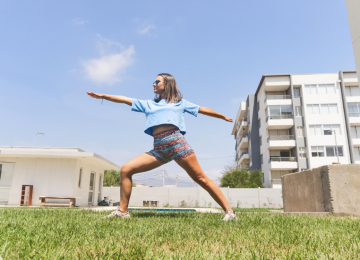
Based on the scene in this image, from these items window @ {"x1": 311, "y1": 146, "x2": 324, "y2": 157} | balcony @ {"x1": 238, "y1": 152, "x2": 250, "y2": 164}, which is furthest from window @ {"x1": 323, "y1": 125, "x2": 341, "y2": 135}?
balcony @ {"x1": 238, "y1": 152, "x2": 250, "y2": 164}

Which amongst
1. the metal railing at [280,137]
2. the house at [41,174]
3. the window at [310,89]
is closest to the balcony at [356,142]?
the metal railing at [280,137]

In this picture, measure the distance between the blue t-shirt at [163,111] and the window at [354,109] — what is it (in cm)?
3844

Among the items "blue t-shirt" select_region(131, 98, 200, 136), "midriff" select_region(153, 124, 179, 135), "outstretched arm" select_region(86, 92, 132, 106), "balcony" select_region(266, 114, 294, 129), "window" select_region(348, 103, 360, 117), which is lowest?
"midriff" select_region(153, 124, 179, 135)

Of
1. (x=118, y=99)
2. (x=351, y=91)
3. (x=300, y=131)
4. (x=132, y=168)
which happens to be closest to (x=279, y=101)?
(x=300, y=131)

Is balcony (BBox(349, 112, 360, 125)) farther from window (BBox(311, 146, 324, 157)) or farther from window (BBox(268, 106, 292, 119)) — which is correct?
window (BBox(268, 106, 292, 119))

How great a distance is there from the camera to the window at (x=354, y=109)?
36469 millimetres

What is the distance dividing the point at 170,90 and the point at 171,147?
103 centimetres

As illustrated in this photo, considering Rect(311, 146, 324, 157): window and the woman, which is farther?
Rect(311, 146, 324, 157): window

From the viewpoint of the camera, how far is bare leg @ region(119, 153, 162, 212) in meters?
4.12

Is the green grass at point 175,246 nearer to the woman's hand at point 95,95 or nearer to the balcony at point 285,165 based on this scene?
the woman's hand at point 95,95

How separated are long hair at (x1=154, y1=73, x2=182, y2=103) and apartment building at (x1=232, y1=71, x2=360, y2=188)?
33642 mm

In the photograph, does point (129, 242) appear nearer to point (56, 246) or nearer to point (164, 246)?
point (164, 246)

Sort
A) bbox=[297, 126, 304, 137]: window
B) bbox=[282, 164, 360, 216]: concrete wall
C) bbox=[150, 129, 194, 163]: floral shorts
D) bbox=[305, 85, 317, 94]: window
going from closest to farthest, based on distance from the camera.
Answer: bbox=[150, 129, 194, 163]: floral shorts → bbox=[282, 164, 360, 216]: concrete wall → bbox=[297, 126, 304, 137]: window → bbox=[305, 85, 317, 94]: window

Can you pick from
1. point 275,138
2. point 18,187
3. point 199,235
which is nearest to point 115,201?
point 18,187
